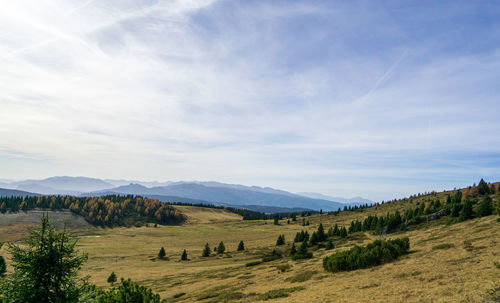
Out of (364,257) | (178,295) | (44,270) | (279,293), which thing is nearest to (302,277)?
(279,293)

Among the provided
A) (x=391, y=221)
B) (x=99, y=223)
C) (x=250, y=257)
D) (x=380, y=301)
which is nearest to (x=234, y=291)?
(x=380, y=301)

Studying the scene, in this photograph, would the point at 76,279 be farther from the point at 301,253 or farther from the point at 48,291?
the point at 301,253

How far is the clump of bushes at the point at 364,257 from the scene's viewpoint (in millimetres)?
31922

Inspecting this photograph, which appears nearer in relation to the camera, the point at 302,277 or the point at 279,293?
the point at 279,293

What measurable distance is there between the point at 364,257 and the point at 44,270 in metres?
32.7

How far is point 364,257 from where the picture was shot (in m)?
31.9

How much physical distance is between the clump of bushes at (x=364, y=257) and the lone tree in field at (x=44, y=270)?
2967 centimetres

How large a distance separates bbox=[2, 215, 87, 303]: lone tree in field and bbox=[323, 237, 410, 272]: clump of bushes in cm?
2967

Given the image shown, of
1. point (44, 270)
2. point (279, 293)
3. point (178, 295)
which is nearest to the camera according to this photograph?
point (44, 270)

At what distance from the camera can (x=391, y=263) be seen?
101 ft

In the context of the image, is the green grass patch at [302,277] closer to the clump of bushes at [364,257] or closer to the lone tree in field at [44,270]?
the clump of bushes at [364,257]

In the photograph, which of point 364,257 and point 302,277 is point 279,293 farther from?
point 364,257

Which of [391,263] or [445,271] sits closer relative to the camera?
[445,271]

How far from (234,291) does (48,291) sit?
22.3 meters
